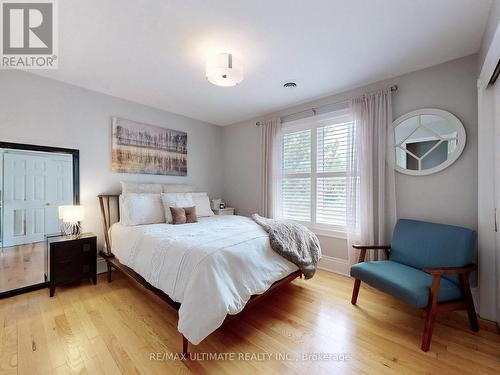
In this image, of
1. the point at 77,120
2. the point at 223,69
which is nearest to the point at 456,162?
the point at 223,69

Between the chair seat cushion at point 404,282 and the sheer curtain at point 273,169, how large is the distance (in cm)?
176

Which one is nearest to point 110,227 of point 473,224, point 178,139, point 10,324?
point 10,324

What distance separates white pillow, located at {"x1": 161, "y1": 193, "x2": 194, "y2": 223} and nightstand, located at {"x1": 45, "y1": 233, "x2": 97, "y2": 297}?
35.4 inches

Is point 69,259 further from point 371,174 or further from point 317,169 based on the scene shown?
point 371,174

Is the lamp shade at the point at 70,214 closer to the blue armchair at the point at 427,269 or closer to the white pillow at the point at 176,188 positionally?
the white pillow at the point at 176,188

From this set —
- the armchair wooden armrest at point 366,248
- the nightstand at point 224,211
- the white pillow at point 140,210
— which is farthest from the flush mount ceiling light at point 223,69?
the nightstand at point 224,211

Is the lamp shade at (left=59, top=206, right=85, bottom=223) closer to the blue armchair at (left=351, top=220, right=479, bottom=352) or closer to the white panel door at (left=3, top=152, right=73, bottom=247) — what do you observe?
the white panel door at (left=3, top=152, right=73, bottom=247)

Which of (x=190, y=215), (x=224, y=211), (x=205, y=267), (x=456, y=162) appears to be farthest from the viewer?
(x=224, y=211)

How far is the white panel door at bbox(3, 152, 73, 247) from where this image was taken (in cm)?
237

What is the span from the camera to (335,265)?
10.3ft

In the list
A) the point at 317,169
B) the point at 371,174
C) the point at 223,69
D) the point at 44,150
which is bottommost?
the point at 371,174

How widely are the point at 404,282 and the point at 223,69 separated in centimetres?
241

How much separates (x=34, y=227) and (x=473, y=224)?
186 inches

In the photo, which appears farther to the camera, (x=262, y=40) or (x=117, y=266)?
(x=117, y=266)
